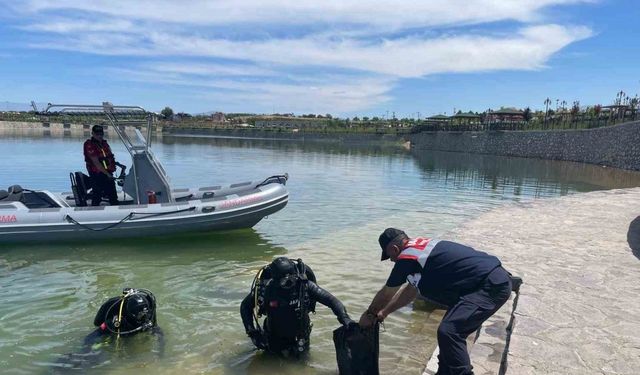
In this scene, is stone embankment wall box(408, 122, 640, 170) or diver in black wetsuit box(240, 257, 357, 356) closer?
diver in black wetsuit box(240, 257, 357, 356)

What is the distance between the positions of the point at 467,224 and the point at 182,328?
632cm

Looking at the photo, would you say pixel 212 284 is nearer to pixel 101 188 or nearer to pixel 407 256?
pixel 101 188

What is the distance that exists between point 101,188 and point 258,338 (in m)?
6.11

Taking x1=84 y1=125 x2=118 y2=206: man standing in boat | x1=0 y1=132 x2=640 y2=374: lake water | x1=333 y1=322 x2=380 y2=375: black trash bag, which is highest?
x1=84 y1=125 x2=118 y2=206: man standing in boat

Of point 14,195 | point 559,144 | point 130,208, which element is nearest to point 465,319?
point 130,208

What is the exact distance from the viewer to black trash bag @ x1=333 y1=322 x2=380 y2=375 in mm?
4000

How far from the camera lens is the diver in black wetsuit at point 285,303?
4.23 meters

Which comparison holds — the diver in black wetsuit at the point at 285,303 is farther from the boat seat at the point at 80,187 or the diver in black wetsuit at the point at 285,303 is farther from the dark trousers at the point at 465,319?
the boat seat at the point at 80,187

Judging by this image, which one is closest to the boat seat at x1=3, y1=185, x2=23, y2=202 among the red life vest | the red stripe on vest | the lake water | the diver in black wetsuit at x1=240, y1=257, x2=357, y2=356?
the lake water

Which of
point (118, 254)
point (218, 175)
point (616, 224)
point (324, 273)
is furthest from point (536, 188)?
point (118, 254)

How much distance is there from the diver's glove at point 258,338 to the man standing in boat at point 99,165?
5.81 metres

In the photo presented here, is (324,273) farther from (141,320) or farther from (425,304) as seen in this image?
(141,320)

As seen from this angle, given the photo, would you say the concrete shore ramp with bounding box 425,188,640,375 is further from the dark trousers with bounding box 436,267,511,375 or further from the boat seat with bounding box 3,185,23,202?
the boat seat with bounding box 3,185,23,202

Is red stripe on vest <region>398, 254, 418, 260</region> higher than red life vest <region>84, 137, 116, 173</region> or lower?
lower
